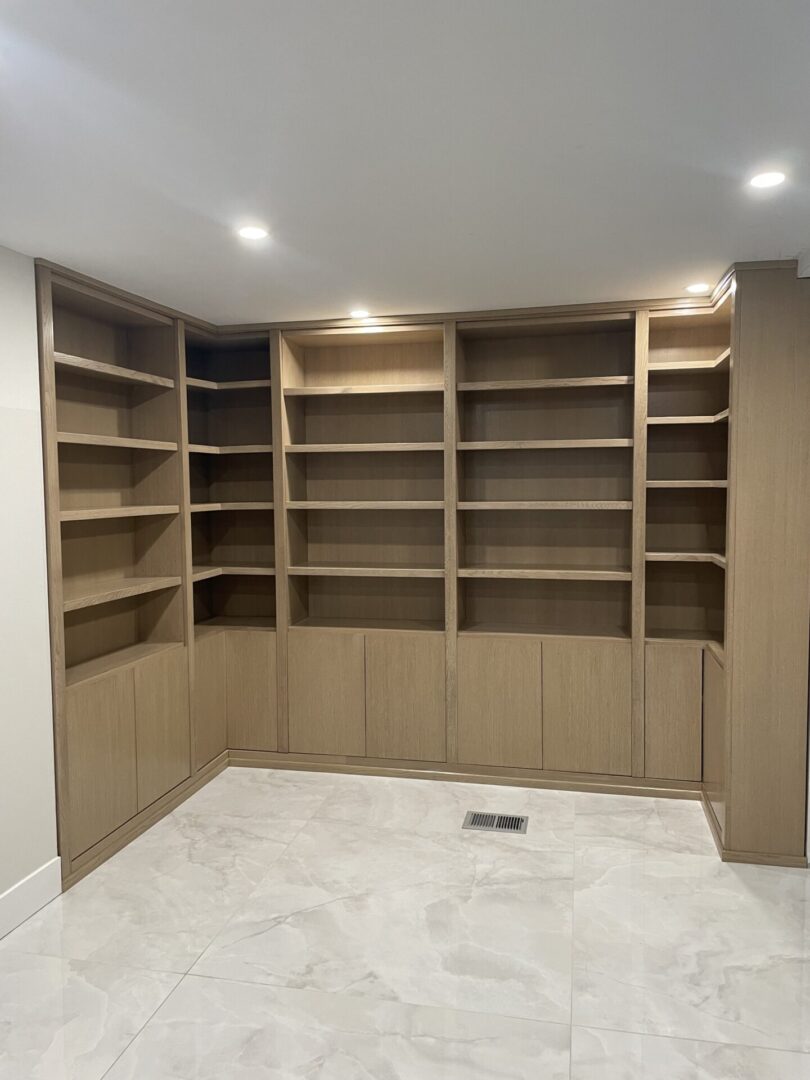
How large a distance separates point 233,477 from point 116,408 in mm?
1057

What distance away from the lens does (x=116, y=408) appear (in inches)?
165

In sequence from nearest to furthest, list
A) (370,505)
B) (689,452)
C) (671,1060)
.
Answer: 1. (671,1060)
2. (689,452)
3. (370,505)

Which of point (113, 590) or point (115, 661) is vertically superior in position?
point (113, 590)

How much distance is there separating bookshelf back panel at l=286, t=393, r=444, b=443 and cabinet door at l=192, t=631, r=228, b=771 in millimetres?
1338

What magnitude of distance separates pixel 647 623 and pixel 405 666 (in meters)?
1.43

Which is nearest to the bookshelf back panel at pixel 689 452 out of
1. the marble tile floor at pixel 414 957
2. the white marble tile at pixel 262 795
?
the marble tile floor at pixel 414 957

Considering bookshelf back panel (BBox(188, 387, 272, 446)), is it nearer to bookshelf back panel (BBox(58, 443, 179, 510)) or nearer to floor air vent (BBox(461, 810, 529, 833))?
bookshelf back panel (BBox(58, 443, 179, 510))

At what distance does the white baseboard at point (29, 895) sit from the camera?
2990 millimetres

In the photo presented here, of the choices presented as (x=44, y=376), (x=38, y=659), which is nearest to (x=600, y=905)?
(x=38, y=659)

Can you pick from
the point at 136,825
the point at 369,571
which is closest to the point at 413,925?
the point at 136,825

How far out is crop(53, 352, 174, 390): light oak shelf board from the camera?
3.35 m

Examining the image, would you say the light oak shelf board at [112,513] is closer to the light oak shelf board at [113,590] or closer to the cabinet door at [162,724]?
the light oak shelf board at [113,590]

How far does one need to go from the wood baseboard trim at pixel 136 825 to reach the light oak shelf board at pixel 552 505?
83.7 inches

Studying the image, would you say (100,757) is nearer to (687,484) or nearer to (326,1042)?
(326,1042)
